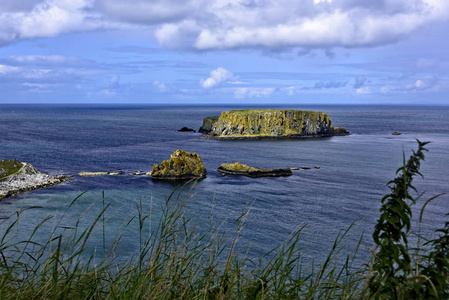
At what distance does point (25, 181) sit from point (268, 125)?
89.5 metres

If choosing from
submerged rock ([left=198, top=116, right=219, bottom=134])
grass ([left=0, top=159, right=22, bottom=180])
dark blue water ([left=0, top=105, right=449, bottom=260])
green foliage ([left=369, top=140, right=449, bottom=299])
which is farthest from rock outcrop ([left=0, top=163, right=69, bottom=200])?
submerged rock ([left=198, top=116, right=219, bottom=134])

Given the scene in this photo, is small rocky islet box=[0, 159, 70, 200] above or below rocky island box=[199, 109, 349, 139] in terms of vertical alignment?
below

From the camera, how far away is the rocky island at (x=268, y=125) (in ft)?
443

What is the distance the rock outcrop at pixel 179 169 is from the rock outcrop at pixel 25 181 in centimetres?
1492

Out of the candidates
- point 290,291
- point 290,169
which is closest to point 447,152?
point 290,169

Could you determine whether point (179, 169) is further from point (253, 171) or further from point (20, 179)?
point (20, 179)

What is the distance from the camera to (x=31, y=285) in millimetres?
3701

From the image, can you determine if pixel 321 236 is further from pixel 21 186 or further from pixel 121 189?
pixel 21 186

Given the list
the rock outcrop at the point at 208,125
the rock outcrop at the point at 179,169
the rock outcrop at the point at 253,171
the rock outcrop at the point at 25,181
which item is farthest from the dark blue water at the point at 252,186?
the rock outcrop at the point at 208,125

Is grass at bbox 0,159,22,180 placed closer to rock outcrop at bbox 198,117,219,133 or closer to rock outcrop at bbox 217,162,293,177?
rock outcrop at bbox 217,162,293,177

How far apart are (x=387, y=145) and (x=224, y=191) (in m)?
73.4

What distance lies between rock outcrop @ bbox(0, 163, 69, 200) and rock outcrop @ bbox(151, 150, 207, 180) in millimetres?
14916

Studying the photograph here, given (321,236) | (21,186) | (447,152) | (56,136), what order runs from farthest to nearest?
1. (56,136)
2. (447,152)
3. (21,186)
4. (321,236)

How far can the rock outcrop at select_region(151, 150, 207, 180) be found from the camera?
6794 centimetres
